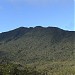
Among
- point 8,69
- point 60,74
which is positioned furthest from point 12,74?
point 60,74

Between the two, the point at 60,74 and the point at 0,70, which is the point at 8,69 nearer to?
the point at 0,70

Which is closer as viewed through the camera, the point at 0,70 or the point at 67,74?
the point at 0,70

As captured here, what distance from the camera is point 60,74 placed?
627 feet

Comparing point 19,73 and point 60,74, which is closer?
point 19,73

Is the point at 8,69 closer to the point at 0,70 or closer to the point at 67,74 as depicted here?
the point at 0,70

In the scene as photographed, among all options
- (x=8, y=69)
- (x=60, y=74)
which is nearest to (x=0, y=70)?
(x=8, y=69)

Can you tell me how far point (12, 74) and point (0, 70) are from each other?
680cm

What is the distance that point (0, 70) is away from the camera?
11725 centimetres

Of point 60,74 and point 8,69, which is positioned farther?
point 60,74

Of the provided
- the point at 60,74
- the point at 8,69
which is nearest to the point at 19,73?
the point at 8,69

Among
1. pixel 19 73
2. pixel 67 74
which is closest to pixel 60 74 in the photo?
pixel 67 74

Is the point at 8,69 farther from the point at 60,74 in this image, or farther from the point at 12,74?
the point at 60,74

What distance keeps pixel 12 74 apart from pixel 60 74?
82679 mm

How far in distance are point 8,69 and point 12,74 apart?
451 cm
